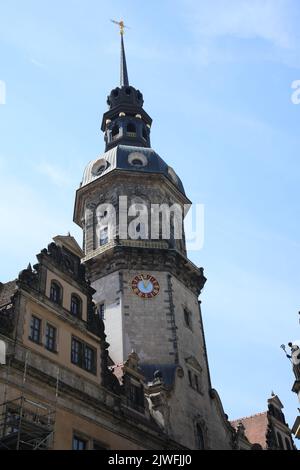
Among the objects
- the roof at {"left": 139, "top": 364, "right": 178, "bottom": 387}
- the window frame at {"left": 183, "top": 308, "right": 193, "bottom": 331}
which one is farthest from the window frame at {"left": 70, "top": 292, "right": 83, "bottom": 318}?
the window frame at {"left": 183, "top": 308, "right": 193, "bottom": 331}

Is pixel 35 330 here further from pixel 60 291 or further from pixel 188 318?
pixel 188 318

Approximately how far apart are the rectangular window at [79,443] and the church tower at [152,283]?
25.0ft

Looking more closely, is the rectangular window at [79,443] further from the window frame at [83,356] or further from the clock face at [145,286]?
the clock face at [145,286]

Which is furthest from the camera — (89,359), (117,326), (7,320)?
(117,326)

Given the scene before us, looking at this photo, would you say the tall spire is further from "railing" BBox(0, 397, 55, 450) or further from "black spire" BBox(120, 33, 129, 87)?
"railing" BBox(0, 397, 55, 450)

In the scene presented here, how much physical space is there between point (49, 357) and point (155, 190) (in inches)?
855

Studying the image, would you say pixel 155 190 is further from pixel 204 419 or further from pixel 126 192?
pixel 204 419

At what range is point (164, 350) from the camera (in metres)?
37.0

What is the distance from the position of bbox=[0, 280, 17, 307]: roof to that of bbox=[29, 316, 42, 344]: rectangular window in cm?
139

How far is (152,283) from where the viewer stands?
1554 inches

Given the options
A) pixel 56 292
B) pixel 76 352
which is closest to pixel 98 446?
pixel 76 352

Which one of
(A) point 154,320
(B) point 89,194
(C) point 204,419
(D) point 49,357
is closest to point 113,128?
(B) point 89,194

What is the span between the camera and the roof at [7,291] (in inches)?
1028

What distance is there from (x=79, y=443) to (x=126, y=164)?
24.6 metres
